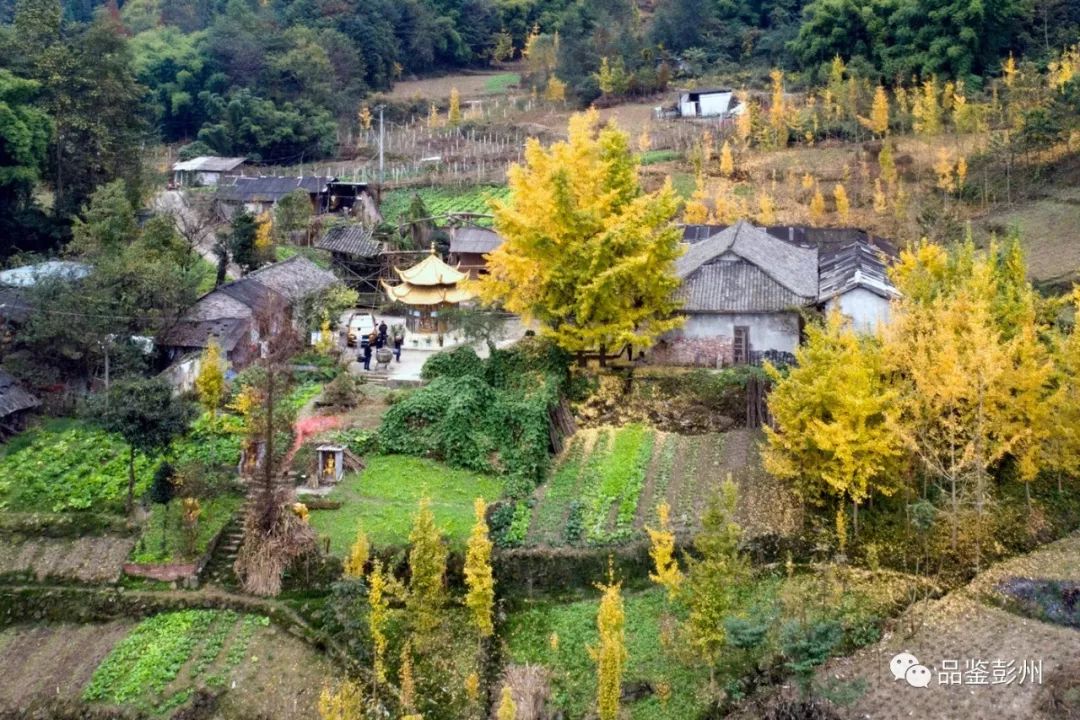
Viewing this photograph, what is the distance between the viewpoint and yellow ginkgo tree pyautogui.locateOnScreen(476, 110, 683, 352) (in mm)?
21094

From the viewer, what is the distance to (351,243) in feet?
105

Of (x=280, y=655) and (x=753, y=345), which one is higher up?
(x=753, y=345)

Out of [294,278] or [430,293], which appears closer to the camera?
[430,293]

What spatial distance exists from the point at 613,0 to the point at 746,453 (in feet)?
196

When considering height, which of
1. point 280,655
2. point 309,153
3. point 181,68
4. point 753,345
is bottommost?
point 280,655

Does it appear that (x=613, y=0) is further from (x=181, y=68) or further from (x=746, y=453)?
(x=746, y=453)

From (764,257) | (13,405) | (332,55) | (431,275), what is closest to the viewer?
(13,405)

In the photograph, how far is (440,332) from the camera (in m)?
26.7

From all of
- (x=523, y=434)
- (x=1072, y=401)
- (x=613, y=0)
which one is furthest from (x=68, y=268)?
(x=613, y=0)

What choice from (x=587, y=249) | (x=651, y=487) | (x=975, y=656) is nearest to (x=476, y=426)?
(x=651, y=487)

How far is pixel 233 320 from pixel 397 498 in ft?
28.7

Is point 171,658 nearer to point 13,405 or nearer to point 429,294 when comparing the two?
point 13,405

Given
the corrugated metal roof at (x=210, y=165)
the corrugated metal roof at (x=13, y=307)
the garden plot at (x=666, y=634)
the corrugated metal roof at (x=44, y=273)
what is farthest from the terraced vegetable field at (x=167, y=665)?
the corrugated metal roof at (x=210, y=165)

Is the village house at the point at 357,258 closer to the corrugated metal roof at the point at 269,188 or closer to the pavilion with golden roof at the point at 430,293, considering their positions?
the pavilion with golden roof at the point at 430,293
